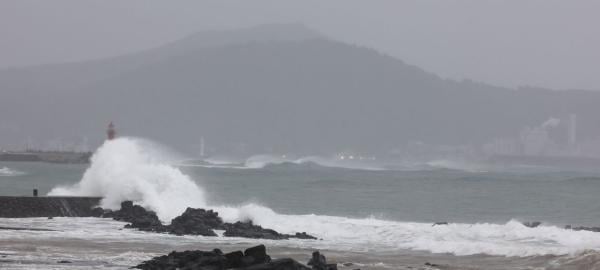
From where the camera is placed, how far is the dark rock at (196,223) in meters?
36.0

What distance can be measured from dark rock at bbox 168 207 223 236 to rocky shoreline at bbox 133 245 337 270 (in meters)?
11.6

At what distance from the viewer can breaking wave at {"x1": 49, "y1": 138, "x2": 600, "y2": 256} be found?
3278 centimetres

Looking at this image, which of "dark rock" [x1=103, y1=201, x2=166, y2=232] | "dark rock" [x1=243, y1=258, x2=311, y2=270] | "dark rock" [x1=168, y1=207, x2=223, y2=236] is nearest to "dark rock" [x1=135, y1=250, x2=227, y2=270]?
"dark rock" [x1=243, y1=258, x2=311, y2=270]

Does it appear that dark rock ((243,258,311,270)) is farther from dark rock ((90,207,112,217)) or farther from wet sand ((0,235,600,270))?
dark rock ((90,207,112,217))

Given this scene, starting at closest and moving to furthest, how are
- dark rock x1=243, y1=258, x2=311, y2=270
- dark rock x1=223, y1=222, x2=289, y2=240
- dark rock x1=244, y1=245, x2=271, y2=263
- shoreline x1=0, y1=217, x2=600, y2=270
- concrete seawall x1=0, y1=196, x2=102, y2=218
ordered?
dark rock x1=243, y1=258, x2=311, y2=270, dark rock x1=244, y1=245, x2=271, y2=263, shoreline x1=0, y1=217, x2=600, y2=270, dark rock x1=223, y1=222, x2=289, y2=240, concrete seawall x1=0, y1=196, x2=102, y2=218

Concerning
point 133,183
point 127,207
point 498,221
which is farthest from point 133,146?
point 498,221

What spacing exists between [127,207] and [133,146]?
14570 mm

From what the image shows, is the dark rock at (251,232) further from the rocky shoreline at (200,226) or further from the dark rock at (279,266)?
the dark rock at (279,266)

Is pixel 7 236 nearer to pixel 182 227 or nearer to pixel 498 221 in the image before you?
pixel 182 227

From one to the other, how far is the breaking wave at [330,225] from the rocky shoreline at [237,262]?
8.48 meters

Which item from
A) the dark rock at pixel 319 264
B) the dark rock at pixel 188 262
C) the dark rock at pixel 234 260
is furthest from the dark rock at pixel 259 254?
the dark rock at pixel 319 264

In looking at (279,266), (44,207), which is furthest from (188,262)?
(44,207)

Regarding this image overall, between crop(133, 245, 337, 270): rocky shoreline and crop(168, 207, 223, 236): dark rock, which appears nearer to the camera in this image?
crop(133, 245, 337, 270): rocky shoreline

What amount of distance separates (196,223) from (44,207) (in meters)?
7.00
